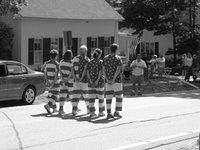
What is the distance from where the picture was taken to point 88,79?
12.8 meters

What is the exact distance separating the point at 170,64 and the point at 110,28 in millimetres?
7177

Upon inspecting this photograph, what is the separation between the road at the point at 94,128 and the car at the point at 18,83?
2.96 ft

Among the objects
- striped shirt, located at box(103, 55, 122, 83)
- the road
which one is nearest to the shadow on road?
the road

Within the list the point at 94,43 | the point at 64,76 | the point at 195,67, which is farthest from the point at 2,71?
the point at 94,43

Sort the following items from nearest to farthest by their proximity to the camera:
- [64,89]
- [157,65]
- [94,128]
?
[94,128]
[64,89]
[157,65]

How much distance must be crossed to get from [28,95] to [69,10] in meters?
15.9

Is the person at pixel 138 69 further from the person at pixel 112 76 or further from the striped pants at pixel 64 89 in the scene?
the person at pixel 112 76

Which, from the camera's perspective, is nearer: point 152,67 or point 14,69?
point 14,69

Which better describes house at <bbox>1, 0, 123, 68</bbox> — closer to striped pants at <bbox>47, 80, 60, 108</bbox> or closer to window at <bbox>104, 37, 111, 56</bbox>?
window at <bbox>104, 37, 111, 56</bbox>

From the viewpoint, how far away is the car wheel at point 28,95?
16.1 meters

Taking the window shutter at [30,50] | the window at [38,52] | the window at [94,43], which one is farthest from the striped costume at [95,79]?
the window at [94,43]

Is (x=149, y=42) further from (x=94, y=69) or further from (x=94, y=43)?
(x=94, y=69)

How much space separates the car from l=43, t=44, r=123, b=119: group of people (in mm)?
2720

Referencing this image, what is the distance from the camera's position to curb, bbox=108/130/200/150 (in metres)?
8.88
